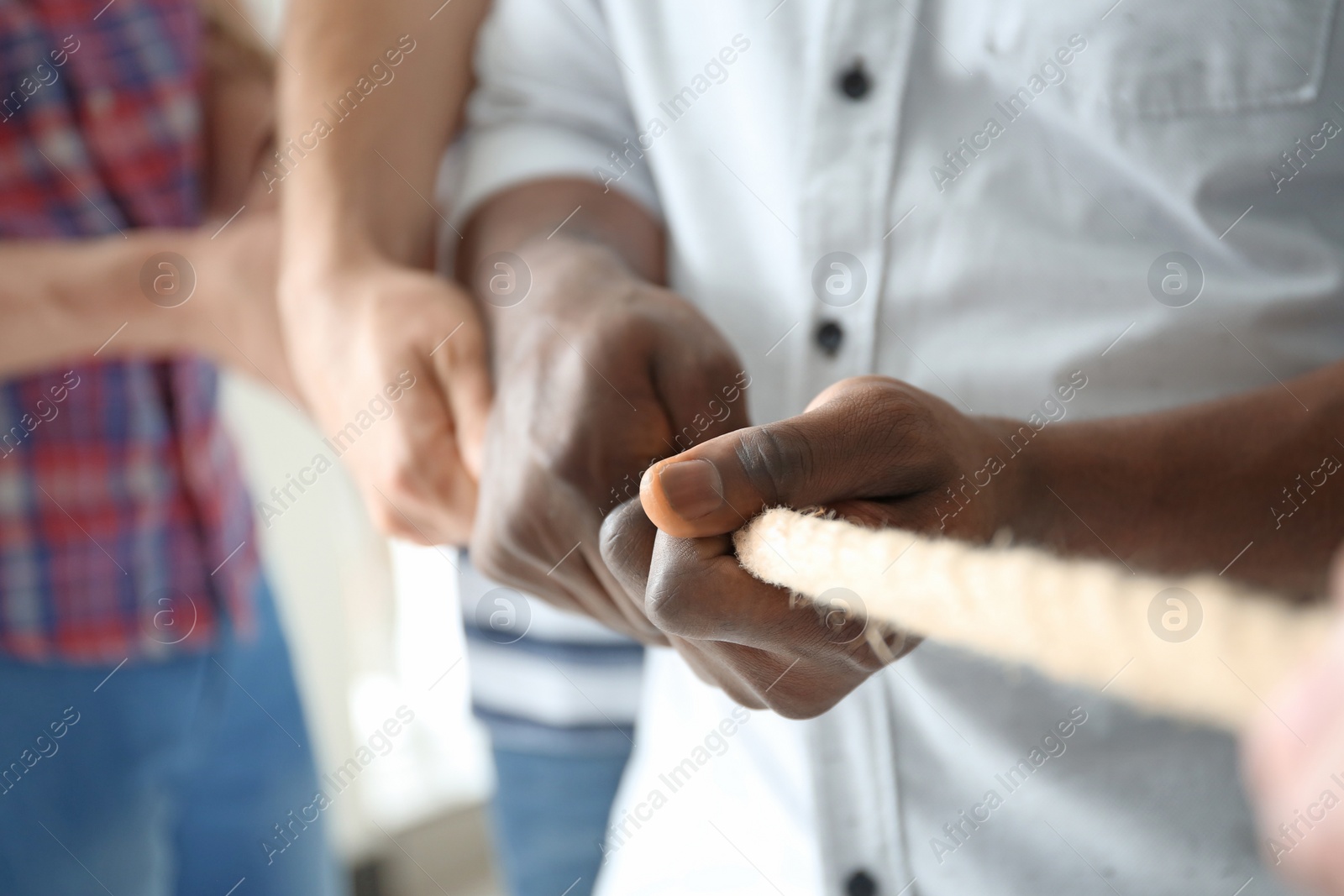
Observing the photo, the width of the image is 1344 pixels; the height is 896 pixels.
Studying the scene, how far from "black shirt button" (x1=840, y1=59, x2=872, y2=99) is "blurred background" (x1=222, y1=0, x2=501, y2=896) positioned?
0.84 m

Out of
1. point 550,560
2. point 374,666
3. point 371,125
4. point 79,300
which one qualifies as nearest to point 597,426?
point 550,560

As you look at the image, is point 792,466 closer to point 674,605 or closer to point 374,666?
point 674,605

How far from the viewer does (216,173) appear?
693 millimetres

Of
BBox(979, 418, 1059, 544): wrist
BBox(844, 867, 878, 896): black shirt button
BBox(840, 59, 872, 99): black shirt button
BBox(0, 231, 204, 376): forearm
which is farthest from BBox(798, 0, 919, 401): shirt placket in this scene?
BBox(0, 231, 204, 376): forearm

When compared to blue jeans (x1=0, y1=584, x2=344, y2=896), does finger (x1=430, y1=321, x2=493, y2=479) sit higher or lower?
higher

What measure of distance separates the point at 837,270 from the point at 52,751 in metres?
0.59

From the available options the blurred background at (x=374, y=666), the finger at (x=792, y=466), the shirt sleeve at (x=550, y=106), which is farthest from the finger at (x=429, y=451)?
the blurred background at (x=374, y=666)

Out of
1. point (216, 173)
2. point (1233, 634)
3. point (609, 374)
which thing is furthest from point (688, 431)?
point (216, 173)

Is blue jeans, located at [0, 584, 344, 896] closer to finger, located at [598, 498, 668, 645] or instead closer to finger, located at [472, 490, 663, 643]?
finger, located at [472, 490, 663, 643]

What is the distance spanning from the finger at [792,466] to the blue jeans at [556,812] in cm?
33

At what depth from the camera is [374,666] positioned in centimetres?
133

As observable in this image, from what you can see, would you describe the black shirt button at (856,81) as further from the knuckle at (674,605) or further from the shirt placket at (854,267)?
the knuckle at (674,605)

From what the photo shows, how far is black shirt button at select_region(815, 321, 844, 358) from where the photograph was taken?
40 centimetres

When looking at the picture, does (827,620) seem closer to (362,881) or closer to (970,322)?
(970,322)
